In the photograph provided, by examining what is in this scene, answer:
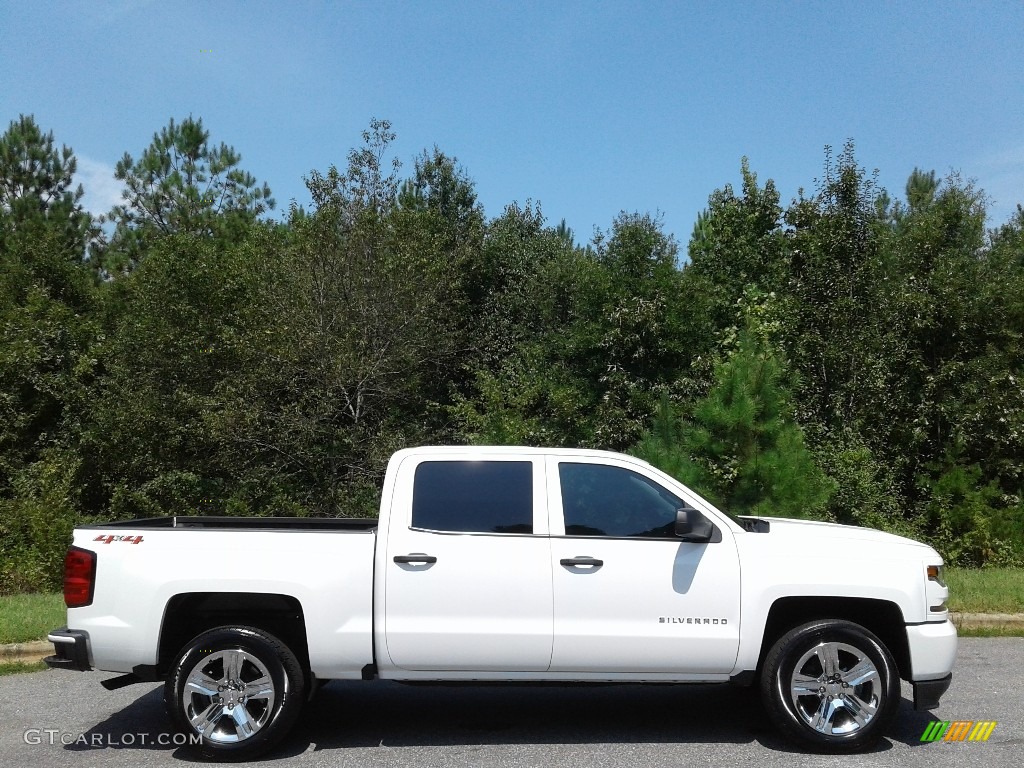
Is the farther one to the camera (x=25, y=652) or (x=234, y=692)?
(x=25, y=652)

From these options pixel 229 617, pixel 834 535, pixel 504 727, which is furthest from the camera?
pixel 504 727

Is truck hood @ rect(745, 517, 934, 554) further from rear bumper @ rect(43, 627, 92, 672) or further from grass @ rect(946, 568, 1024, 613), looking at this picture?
rear bumper @ rect(43, 627, 92, 672)

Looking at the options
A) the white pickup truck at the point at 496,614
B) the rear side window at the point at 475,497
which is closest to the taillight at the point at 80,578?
the white pickup truck at the point at 496,614

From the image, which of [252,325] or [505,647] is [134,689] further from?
[252,325]

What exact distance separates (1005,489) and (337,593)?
663 inches

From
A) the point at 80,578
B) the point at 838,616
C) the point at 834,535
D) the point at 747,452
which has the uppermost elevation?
the point at 747,452

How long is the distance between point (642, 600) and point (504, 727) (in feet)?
4.78

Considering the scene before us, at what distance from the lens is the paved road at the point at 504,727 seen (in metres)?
5.76

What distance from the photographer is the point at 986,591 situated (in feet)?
Result: 35.7

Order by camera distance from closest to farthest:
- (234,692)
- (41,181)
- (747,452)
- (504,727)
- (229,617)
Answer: (234,692), (229,617), (504,727), (747,452), (41,181)

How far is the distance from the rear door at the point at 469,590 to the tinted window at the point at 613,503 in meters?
0.24

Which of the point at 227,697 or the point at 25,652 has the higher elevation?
the point at 227,697

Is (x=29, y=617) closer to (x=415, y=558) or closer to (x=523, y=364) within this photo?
(x=415, y=558)

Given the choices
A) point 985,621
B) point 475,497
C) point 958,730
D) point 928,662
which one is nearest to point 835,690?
point 928,662
